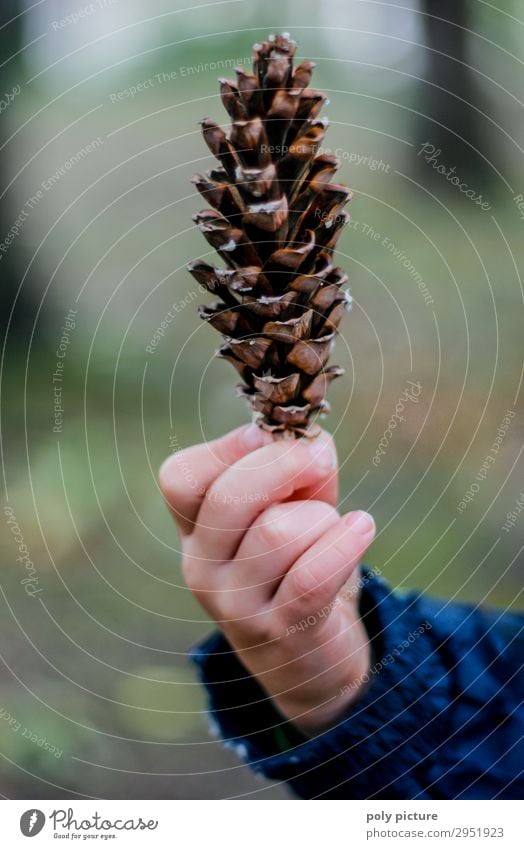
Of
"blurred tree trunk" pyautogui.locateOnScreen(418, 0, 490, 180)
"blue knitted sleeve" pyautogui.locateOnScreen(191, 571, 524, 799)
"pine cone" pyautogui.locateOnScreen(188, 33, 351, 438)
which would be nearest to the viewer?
"pine cone" pyautogui.locateOnScreen(188, 33, 351, 438)

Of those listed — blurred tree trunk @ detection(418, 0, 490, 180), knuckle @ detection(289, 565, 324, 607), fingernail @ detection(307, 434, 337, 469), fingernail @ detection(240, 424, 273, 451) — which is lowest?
knuckle @ detection(289, 565, 324, 607)

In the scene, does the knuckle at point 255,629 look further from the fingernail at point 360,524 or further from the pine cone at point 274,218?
the pine cone at point 274,218

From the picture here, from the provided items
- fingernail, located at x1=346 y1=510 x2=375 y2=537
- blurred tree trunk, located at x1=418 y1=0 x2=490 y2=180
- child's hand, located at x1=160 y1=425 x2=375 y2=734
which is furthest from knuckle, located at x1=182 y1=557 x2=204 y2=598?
blurred tree trunk, located at x1=418 y1=0 x2=490 y2=180

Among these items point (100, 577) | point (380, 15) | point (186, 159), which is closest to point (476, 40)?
point (380, 15)

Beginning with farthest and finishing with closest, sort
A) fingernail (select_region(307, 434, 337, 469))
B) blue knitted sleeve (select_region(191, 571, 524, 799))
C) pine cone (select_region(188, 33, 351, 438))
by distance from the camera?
blue knitted sleeve (select_region(191, 571, 524, 799)) → fingernail (select_region(307, 434, 337, 469)) → pine cone (select_region(188, 33, 351, 438))

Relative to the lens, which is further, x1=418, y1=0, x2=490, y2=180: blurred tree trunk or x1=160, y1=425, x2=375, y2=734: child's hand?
x1=418, y1=0, x2=490, y2=180: blurred tree trunk

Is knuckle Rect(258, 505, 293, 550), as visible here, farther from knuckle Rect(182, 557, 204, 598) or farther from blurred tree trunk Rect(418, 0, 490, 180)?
blurred tree trunk Rect(418, 0, 490, 180)

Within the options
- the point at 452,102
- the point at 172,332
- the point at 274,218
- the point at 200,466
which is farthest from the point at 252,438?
the point at 452,102
